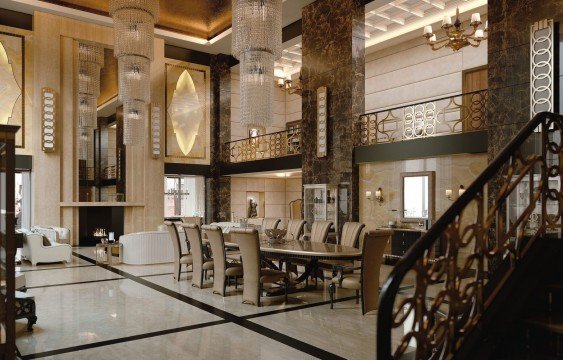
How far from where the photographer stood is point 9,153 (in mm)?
2943

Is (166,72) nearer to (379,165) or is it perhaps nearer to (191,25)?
(191,25)

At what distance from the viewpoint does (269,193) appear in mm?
18203

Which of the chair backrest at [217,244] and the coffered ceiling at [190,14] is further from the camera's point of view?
the coffered ceiling at [190,14]

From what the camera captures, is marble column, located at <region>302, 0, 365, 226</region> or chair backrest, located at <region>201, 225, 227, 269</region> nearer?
chair backrest, located at <region>201, 225, 227, 269</region>

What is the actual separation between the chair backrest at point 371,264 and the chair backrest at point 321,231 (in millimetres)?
2052

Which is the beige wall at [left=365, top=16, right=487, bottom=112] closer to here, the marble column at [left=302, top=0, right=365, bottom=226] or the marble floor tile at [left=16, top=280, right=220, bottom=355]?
the marble column at [left=302, top=0, right=365, bottom=226]

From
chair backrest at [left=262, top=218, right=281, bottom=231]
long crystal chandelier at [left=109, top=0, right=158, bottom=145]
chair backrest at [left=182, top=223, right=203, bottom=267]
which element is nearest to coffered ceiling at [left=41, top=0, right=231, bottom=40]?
long crystal chandelier at [left=109, top=0, right=158, bottom=145]

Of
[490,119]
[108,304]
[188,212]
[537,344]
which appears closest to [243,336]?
[108,304]

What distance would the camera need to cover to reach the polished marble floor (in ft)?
13.3

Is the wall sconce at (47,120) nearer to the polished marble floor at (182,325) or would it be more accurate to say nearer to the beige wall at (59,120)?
the beige wall at (59,120)

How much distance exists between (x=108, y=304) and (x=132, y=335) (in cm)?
157

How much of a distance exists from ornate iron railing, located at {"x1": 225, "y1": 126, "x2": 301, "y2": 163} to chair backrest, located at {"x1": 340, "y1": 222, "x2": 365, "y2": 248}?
596 centimetres

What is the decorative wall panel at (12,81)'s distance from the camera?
11961mm

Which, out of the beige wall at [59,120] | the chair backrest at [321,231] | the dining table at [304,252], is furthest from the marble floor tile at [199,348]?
the beige wall at [59,120]
